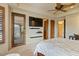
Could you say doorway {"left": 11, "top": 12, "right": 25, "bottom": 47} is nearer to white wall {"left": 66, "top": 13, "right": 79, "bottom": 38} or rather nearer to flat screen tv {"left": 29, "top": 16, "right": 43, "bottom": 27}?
flat screen tv {"left": 29, "top": 16, "right": 43, "bottom": 27}

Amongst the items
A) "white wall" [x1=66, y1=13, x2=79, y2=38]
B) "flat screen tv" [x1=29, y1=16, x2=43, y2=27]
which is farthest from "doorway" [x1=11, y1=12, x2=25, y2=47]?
"white wall" [x1=66, y1=13, x2=79, y2=38]

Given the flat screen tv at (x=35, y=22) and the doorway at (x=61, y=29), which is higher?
the flat screen tv at (x=35, y=22)

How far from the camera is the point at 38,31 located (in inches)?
56.4

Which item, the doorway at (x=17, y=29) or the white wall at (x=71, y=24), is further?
the white wall at (x=71, y=24)

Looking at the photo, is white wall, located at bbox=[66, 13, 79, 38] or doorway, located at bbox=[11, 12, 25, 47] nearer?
doorway, located at bbox=[11, 12, 25, 47]

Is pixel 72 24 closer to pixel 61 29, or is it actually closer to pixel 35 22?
pixel 61 29

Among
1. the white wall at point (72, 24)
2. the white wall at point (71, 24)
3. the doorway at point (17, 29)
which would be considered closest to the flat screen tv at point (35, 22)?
the doorway at point (17, 29)

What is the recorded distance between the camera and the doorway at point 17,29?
1271mm

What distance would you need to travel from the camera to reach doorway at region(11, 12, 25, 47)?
A: 127 cm

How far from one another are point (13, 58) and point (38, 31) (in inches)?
26.9

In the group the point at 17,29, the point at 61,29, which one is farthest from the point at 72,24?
the point at 17,29

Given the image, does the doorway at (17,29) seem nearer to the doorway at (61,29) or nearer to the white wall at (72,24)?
the doorway at (61,29)

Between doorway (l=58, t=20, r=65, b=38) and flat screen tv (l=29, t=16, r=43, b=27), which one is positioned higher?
flat screen tv (l=29, t=16, r=43, b=27)

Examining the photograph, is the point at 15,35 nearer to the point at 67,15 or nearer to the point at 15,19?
the point at 15,19
